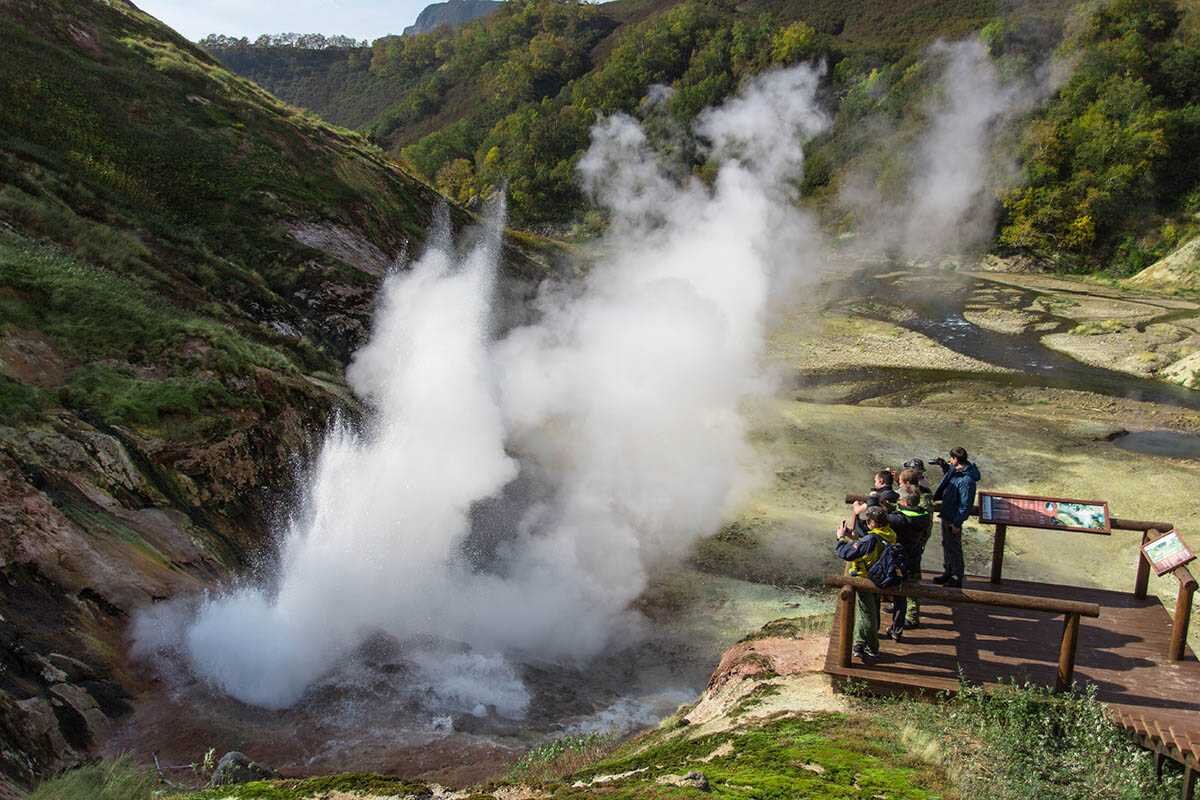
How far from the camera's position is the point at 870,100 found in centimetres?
6562

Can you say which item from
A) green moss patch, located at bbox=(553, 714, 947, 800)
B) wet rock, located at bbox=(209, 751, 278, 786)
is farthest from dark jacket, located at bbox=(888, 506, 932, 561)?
wet rock, located at bbox=(209, 751, 278, 786)

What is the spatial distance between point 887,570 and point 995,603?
0.82 metres

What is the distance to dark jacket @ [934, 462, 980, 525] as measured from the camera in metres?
8.23

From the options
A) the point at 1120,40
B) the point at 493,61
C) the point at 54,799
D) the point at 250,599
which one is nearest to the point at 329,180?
the point at 250,599

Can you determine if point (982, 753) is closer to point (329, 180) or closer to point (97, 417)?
point (97, 417)

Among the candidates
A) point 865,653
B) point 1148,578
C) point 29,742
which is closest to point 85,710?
point 29,742

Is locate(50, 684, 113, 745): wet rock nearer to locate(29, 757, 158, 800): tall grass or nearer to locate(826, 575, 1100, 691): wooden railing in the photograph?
locate(29, 757, 158, 800): tall grass

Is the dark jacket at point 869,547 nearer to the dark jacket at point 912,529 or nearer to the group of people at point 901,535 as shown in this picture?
the group of people at point 901,535

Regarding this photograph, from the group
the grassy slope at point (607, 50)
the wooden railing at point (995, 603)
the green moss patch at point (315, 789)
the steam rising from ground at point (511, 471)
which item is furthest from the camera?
the grassy slope at point (607, 50)

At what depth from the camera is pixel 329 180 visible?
80.0 feet

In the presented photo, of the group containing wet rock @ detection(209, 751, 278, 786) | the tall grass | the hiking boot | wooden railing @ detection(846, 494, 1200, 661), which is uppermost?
wooden railing @ detection(846, 494, 1200, 661)

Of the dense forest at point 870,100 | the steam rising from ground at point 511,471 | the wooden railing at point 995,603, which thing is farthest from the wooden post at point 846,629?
the dense forest at point 870,100

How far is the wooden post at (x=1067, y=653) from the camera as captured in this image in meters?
6.43

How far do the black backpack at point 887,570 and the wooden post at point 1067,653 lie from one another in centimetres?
122
